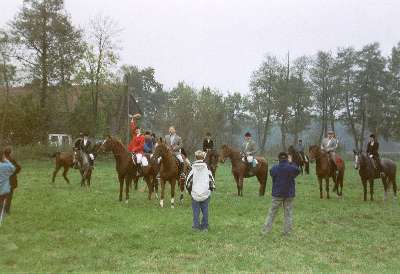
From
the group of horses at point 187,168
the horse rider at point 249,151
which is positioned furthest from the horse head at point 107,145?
the horse rider at point 249,151

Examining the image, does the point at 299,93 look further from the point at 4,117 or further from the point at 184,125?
the point at 4,117

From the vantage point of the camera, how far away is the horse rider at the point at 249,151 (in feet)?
68.1

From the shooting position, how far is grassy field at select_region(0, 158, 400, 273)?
9.48 metres

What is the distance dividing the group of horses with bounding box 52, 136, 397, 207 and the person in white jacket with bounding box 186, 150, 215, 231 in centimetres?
396

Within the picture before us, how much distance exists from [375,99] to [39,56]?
41899mm

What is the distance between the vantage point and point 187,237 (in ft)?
38.8

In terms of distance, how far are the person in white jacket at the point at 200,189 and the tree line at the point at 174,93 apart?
2956cm

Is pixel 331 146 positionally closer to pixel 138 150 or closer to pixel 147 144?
Answer: pixel 147 144

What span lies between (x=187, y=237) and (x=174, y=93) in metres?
60.2

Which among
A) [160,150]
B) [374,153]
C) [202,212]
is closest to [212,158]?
[160,150]

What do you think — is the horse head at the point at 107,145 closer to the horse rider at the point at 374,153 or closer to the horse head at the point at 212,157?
the horse head at the point at 212,157

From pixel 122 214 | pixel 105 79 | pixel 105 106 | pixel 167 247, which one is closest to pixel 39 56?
pixel 105 79

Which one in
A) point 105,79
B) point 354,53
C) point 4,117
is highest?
point 354,53

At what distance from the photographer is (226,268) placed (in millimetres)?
9109
